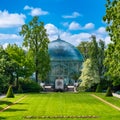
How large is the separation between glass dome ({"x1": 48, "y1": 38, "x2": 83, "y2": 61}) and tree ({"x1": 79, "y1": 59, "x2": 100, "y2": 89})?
18385 mm

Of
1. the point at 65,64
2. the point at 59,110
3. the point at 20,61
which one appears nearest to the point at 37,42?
the point at 20,61

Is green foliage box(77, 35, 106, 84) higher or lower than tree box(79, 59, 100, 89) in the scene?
higher

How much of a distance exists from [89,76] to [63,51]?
2323 cm

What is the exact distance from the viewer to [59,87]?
85500 mm

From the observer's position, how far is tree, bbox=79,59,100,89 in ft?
260

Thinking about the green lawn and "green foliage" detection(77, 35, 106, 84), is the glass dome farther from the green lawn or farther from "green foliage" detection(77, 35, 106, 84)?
the green lawn

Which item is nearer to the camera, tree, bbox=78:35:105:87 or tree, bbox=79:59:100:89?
tree, bbox=79:59:100:89

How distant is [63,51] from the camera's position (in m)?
Result: 103

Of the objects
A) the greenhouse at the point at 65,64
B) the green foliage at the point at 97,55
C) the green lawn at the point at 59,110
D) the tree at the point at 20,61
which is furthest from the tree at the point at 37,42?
the green lawn at the point at 59,110

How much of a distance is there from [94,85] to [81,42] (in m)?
30.6

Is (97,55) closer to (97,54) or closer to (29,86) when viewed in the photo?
(97,54)

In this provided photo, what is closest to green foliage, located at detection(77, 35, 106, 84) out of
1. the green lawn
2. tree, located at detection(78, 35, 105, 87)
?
tree, located at detection(78, 35, 105, 87)

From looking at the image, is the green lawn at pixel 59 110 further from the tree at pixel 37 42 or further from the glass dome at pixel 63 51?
the glass dome at pixel 63 51

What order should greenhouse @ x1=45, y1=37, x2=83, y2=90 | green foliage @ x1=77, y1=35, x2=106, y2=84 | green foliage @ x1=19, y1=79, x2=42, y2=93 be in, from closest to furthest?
1. green foliage @ x1=19, y1=79, x2=42, y2=93
2. green foliage @ x1=77, y1=35, x2=106, y2=84
3. greenhouse @ x1=45, y1=37, x2=83, y2=90
